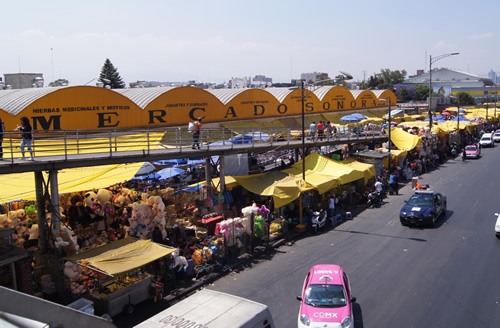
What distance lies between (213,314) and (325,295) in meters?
4.38

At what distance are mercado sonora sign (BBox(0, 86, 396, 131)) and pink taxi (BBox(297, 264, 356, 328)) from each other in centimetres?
1807

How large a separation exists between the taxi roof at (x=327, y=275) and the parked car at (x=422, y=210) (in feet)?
33.6

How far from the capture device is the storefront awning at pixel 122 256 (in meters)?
13.6

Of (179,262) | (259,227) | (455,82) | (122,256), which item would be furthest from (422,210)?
(455,82)

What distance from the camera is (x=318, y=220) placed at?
22.9 m

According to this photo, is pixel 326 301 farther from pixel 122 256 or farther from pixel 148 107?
pixel 148 107

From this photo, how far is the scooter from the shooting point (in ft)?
74.6

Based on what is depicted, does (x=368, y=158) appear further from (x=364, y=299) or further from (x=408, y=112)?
(x=408, y=112)

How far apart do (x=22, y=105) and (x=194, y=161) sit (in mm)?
9962

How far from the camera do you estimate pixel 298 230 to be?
74.7ft

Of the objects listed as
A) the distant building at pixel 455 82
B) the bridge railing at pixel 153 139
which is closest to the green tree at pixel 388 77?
the distant building at pixel 455 82

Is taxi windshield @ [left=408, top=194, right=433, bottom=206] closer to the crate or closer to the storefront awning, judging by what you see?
the storefront awning

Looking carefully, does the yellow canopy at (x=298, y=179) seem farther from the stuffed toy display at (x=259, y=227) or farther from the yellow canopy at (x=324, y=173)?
the stuffed toy display at (x=259, y=227)

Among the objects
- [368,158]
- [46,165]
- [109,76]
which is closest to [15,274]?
[46,165]
